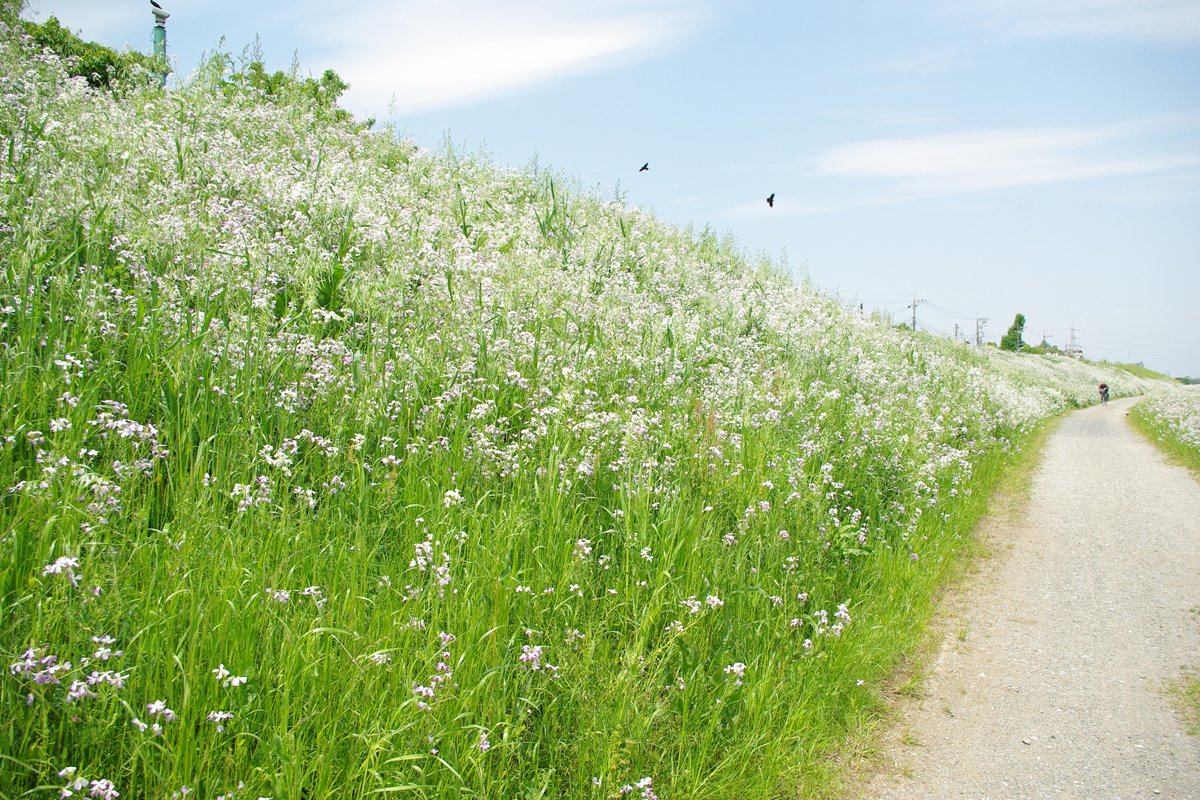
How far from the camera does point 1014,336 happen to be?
7938 cm

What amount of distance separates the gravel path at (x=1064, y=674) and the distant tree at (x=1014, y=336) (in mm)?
80626

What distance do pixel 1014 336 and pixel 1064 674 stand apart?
88.7 meters

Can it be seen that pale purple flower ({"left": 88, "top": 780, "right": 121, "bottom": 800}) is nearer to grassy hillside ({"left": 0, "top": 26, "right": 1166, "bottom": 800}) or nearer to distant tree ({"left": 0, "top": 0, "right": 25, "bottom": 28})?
grassy hillside ({"left": 0, "top": 26, "right": 1166, "bottom": 800})

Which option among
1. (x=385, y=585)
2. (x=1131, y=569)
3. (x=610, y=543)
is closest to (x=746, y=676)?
(x=610, y=543)

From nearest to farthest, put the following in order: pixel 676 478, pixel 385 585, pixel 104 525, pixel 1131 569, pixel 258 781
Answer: pixel 258 781 < pixel 104 525 < pixel 385 585 < pixel 676 478 < pixel 1131 569

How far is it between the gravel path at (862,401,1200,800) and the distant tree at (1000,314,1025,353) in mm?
80626

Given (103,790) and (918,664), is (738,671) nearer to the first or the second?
(918,664)

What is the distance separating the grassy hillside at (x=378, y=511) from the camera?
2393 mm

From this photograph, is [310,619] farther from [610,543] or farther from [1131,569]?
[1131,569]

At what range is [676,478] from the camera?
16.5 feet

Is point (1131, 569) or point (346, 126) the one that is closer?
point (1131, 569)

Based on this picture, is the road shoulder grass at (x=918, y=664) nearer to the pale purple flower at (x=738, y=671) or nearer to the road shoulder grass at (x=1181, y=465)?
the pale purple flower at (x=738, y=671)

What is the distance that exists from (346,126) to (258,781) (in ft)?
40.6

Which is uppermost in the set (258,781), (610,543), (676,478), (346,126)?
(346,126)
